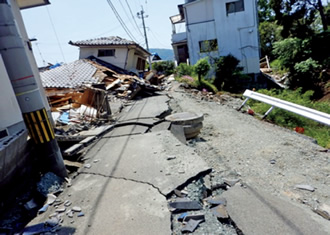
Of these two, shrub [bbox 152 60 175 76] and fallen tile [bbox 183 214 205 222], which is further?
shrub [bbox 152 60 175 76]

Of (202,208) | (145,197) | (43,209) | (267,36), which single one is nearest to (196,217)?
(202,208)

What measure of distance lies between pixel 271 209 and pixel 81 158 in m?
3.54

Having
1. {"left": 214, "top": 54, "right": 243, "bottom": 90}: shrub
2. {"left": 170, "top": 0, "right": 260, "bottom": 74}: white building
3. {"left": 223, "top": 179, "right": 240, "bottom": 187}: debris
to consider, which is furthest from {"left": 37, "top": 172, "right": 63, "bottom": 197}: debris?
{"left": 170, "top": 0, "right": 260, "bottom": 74}: white building

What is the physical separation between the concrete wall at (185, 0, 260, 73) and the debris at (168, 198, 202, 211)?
1743 centimetres

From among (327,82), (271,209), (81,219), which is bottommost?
(327,82)

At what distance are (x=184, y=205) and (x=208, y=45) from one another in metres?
17.7

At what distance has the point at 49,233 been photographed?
227 centimetres

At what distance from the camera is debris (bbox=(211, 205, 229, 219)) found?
7.32ft

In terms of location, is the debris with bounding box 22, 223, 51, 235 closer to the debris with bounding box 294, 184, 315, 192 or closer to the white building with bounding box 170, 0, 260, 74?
the debris with bounding box 294, 184, 315, 192

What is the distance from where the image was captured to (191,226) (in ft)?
6.84

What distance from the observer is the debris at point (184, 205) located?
2365mm

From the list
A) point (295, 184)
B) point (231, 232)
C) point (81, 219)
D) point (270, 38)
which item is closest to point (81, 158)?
point (81, 219)

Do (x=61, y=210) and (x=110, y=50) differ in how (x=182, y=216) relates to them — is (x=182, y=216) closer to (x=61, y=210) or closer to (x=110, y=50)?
(x=61, y=210)

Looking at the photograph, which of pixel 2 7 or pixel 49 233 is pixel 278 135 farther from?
pixel 2 7
